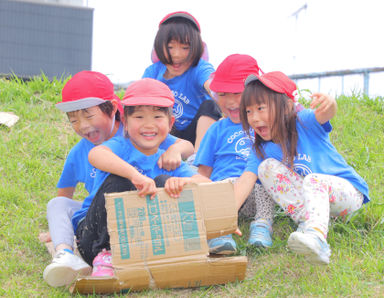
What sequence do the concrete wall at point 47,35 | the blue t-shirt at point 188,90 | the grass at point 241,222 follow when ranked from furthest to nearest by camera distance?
the concrete wall at point 47,35
the blue t-shirt at point 188,90
the grass at point 241,222

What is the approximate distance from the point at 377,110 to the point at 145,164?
340cm

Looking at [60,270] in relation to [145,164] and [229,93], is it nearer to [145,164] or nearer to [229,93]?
[145,164]

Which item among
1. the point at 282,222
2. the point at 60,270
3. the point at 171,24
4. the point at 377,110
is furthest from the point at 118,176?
the point at 377,110

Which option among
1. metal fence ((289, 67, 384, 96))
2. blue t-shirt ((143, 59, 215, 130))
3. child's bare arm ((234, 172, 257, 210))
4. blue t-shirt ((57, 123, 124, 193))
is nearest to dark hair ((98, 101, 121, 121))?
blue t-shirt ((57, 123, 124, 193))

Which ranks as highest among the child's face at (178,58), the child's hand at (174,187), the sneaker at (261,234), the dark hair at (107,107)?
the child's face at (178,58)

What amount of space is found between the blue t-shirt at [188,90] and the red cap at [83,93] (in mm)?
1092

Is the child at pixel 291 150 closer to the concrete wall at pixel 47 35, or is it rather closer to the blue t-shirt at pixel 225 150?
the blue t-shirt at pixel 225 150

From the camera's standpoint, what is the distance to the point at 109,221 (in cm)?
197

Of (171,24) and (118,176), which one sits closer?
(118,176)

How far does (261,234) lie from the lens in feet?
8.25

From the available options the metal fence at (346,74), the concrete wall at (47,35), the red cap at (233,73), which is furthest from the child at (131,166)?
the concrete wall at (47,35)

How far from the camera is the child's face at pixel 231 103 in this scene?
117 inches

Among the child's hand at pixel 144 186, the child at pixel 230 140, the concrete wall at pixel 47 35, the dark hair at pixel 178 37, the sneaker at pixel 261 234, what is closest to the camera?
the child's hand at pixel 144 186

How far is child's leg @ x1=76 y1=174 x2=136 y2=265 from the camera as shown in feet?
6.96
